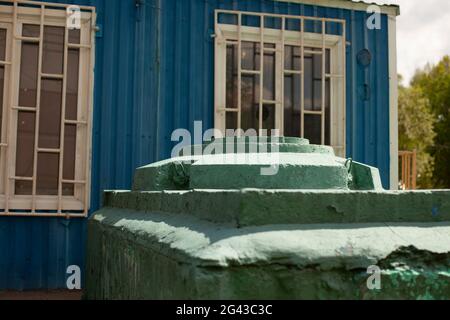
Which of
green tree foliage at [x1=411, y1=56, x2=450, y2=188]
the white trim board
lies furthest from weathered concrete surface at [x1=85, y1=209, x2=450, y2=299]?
green tree foliage at [x1=411, y1=56, x2=450, y2=188]

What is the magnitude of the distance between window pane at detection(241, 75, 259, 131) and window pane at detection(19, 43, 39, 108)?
245 cm

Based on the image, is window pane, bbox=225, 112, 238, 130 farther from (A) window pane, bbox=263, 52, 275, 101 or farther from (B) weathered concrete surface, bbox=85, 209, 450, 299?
(B) weathered concrete surface, bbox=85, 209, 450, 299

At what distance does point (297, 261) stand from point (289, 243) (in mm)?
65

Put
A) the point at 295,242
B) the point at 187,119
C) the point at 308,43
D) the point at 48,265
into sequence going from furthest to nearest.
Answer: the point at 308,43, the point at 187,119, the point at 48,265, the point at 295,242

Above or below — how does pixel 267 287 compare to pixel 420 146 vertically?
below

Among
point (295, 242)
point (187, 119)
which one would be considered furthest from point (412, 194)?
point (187, 119)

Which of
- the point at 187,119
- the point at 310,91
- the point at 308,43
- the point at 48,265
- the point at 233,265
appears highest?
the point at 308,43

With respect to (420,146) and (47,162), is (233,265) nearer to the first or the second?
(47,162)

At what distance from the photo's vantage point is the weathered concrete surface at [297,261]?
1639 mm

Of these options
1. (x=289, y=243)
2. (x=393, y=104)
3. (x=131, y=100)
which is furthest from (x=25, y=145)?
(x=289, y=243)

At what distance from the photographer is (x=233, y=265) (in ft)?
5.33

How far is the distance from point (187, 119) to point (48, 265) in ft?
7.44

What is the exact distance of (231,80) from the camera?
648cm

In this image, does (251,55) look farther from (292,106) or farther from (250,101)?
(292,106)
